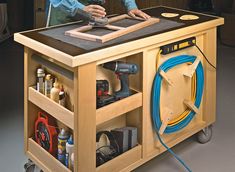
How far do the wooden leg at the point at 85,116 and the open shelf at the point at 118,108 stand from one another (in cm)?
5

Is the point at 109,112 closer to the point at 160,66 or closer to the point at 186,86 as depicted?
the point at 160,66

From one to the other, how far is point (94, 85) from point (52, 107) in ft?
0.83

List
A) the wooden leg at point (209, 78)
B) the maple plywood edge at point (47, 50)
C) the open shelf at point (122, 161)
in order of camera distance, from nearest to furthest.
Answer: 1. the maple plywood edge at point (47, 50)
2. the open shelf at point (122, 161)
3. the wooden leg at point (209, 78)

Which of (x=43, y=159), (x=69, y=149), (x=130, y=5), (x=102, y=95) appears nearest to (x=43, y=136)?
(x=43, y=159)

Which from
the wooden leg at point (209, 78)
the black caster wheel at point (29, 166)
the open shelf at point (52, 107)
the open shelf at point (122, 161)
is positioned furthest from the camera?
the wooden leg at point (209, 78)

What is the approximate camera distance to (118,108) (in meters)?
1.68

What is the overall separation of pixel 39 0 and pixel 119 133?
2.88m

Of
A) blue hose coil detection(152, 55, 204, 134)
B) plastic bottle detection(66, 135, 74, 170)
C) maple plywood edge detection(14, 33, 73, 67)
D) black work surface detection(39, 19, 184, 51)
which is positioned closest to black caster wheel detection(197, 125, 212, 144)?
blue hose coil detection(152, 55, 204, 134)

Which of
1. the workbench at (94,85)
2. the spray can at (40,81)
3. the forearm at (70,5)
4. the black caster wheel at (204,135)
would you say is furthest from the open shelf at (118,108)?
the black caster wheel at (204,135)

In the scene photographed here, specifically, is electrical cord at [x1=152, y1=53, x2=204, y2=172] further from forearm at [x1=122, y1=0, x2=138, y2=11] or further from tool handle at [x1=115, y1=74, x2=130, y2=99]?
forearm at [x1=122, y1=0, x2=138, y2=11]

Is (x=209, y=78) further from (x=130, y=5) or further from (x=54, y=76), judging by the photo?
(x=54, y=76)

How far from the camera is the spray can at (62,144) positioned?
5.70 ft

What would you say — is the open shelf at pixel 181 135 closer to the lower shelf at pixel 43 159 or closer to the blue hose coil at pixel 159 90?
the blue hose coil at pixel 159 90

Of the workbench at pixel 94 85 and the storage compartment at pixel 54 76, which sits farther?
the storage compartment at pixel 54 76
